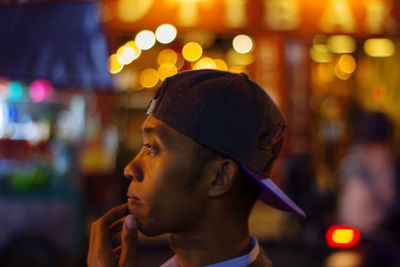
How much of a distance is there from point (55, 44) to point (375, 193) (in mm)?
3766

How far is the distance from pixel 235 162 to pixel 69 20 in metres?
2.14

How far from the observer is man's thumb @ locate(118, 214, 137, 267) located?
7.21 feet

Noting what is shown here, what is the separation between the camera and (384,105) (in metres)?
15.8

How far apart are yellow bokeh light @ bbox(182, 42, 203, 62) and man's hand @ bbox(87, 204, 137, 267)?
1489 cm

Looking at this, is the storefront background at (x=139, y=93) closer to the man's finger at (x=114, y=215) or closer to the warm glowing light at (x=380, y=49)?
the warm glowing light at (x=380, y=49)

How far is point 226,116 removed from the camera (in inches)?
87.4

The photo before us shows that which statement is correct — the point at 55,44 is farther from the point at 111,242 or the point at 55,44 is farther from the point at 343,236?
the point at 343,236

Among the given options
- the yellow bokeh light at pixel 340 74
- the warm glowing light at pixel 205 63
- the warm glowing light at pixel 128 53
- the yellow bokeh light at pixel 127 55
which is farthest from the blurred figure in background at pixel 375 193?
the yellow bokeh light at pixel 340 74

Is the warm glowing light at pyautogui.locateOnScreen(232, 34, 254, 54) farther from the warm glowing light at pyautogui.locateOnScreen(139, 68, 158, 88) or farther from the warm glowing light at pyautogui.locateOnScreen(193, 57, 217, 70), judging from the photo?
the warm glowing light at pyautogui.locateOnScreen(139, 68, 158, 88)

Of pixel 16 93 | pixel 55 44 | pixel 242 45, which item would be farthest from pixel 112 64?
pixel 242 45

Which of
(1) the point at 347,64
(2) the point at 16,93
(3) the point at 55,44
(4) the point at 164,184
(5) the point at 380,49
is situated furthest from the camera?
(1) the point at 347,64

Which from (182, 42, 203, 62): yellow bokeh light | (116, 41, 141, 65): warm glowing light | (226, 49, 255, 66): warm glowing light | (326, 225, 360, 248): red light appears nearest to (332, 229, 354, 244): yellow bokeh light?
(326, 225, 360, 248): red light

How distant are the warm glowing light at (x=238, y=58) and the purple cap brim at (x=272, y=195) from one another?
45.1ft

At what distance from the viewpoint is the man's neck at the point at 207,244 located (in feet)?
7.46
